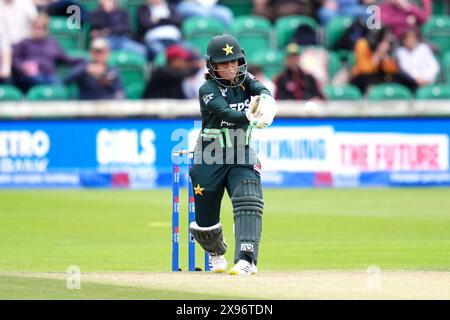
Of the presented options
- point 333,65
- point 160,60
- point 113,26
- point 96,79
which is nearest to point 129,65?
point 160,60

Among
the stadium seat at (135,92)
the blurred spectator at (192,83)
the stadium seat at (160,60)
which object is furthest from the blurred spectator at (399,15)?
the stadium seat at (135,92)

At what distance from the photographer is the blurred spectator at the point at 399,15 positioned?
72.7 feet

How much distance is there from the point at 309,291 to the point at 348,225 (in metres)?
6.45

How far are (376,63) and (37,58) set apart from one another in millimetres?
6073

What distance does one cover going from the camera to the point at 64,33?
875 inches

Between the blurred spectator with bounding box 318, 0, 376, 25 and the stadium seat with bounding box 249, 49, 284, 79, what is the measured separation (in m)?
1.69

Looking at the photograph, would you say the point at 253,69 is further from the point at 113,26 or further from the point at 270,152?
the point at 113,26

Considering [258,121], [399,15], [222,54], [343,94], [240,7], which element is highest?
[240,7]

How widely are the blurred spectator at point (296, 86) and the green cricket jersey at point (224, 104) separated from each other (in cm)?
1080

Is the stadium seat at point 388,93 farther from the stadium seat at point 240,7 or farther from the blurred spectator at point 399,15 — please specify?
the stadium seat at point 240,7

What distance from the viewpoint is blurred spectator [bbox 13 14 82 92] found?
2077 centimetres

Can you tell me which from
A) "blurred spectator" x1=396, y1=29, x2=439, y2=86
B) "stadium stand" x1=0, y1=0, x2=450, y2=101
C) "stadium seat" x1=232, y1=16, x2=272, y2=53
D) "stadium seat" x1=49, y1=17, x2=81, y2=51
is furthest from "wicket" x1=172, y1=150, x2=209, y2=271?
"stadium seat" x1=49, y1=17, x2=81, y2=51

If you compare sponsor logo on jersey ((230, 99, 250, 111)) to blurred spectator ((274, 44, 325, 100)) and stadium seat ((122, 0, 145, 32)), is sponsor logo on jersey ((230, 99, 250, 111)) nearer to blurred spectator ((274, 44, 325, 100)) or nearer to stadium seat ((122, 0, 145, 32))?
blurred spectator ((274, 44, 325, 100))
